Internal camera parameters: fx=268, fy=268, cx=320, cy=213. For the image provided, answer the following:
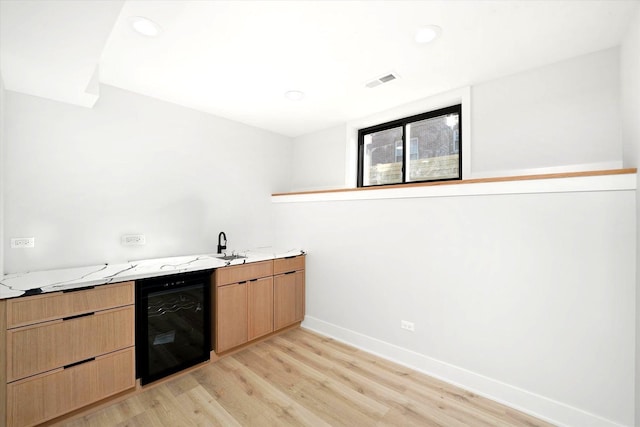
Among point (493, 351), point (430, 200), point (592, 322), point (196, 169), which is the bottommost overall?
point (493, 351)

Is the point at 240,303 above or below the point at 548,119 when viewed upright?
below

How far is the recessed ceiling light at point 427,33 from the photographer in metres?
1.73

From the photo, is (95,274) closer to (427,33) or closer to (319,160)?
(319,160)

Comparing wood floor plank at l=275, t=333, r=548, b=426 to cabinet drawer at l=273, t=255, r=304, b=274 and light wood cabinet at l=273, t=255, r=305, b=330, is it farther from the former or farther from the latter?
cabinet drawer at l=273, t=255, r=304, b=274

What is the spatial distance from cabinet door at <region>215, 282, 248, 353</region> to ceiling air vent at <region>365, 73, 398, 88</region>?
7.64 ft

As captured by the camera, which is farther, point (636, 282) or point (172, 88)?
point (172, 88)

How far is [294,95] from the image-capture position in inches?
108

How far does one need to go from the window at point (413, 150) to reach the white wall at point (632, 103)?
3.62 ft

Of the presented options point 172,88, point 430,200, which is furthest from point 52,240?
point 430,200

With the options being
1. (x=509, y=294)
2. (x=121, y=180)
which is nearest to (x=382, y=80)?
(x=509, y=294)

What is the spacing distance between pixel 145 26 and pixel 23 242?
1.91 metres

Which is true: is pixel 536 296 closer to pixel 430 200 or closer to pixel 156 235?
pixel 430 200

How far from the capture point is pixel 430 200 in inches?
96.5

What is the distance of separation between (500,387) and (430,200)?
5.07 feet
